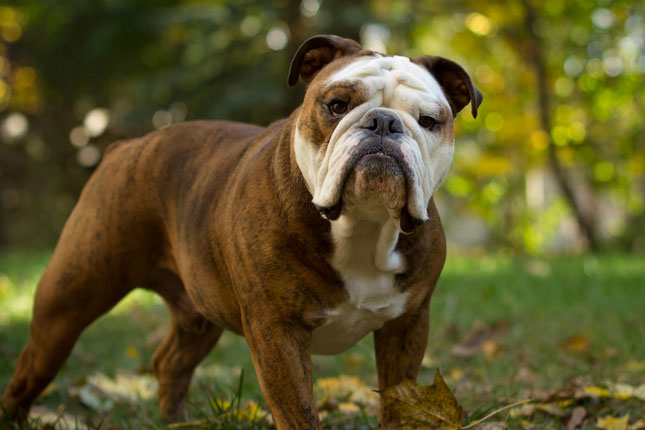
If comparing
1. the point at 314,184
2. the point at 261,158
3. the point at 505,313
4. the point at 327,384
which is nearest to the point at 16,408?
the point at 327,384

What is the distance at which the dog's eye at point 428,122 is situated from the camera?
2426 millimetres

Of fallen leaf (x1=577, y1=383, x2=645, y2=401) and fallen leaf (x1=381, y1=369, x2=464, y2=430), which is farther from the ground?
fallen leaf (x1=381, y1=369, x2=464, y2=430)

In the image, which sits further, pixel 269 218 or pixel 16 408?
pixel 16 408

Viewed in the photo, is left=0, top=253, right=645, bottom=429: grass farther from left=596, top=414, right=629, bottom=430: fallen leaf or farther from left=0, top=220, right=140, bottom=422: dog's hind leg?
left=0, top=220, right=140, bottom=422: dog's hind leg

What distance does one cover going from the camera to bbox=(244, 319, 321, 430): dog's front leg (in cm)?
242

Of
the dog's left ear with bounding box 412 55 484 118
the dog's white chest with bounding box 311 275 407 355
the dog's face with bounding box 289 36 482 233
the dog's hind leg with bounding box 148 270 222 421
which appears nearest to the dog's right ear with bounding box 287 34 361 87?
the dog's face with bounding box 289 36 482 233

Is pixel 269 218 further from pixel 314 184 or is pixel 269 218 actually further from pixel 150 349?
pixel 150 349

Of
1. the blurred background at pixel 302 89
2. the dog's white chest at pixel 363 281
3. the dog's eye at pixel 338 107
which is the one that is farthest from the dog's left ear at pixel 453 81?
the blurred background at pixel 302 89

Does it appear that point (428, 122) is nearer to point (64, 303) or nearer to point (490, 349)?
point (64, 303)

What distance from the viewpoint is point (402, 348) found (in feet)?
9.14

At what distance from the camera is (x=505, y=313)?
576 centimetres

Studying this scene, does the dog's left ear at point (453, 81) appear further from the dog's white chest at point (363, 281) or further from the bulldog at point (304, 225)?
the dog's white chest at point (363, 281)

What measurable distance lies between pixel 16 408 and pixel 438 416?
6.60ft

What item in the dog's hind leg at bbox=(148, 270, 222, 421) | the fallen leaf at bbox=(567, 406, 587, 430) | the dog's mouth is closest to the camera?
the dog's mouth
